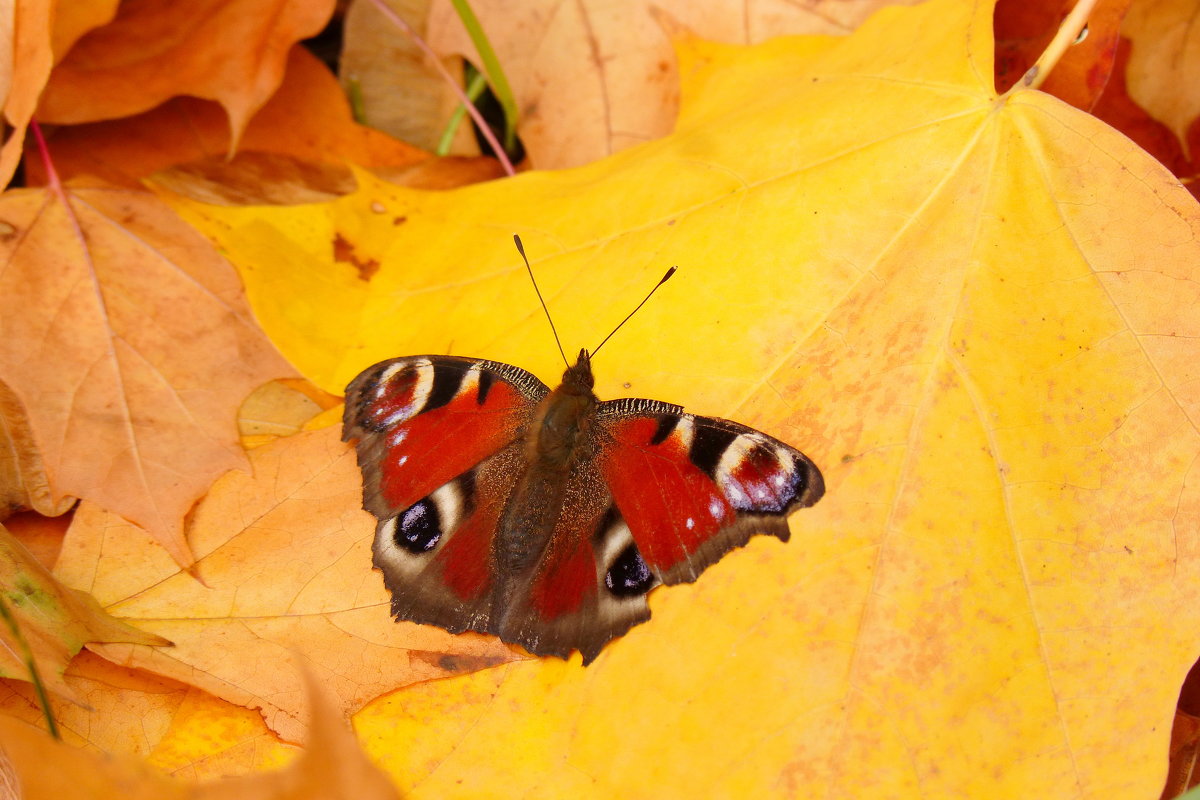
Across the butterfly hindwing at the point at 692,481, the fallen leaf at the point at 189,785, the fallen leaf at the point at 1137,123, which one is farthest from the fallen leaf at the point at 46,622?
the fallen leaf at the point at 1137,123

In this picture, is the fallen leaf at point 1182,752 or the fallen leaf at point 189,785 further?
the fallen leaf at point 1182,752

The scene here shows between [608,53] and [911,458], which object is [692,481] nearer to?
[911,458]

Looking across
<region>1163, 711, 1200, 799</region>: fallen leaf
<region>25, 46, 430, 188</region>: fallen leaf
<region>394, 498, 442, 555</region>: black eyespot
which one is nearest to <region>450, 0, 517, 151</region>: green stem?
<region>25, 46, 430, 188</region>: fallen leaf

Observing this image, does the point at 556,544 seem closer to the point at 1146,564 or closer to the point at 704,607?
the point at 704,607

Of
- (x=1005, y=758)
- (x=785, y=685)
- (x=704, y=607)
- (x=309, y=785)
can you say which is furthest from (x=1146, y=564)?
(x=309, y=785)

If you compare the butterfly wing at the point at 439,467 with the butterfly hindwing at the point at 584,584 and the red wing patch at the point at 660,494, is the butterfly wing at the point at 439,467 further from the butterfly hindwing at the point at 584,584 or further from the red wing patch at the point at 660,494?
the red wing patch at the point at 660,494
